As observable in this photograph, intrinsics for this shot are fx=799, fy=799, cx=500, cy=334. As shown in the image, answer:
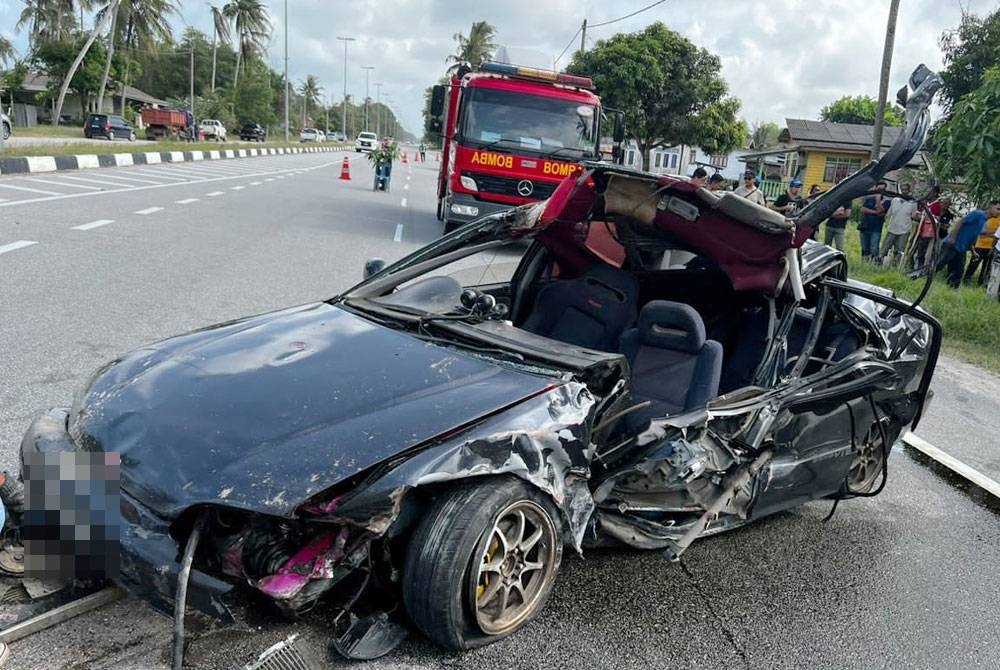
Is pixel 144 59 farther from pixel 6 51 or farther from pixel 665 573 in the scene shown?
pixel 665 573

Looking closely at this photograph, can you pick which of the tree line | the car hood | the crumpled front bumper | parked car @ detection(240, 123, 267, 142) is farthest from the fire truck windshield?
parked car @ detection(240, 123, 267, 142)

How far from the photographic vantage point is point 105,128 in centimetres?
3888

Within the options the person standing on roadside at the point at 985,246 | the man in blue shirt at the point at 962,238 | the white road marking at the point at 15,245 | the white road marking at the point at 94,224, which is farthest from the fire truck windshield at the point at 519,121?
the person standing on roadside at the point at 985,246

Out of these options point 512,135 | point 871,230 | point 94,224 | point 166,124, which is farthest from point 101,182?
point 166,124

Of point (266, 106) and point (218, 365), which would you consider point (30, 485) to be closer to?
point (218, 365)

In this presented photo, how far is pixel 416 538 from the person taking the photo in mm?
2447

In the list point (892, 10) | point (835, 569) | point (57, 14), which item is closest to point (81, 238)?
point (835, 569)

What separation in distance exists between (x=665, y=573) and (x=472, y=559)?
47.1 inches

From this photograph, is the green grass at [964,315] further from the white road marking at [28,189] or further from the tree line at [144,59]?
the tree line at [144,59]

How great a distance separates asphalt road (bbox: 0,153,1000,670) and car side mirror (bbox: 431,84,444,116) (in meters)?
5.00

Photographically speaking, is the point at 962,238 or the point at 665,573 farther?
the point at 962,238

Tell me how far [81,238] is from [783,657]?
9.40 metres

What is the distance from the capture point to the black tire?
242 centimetres

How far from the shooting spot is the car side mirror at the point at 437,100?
12500 mm
